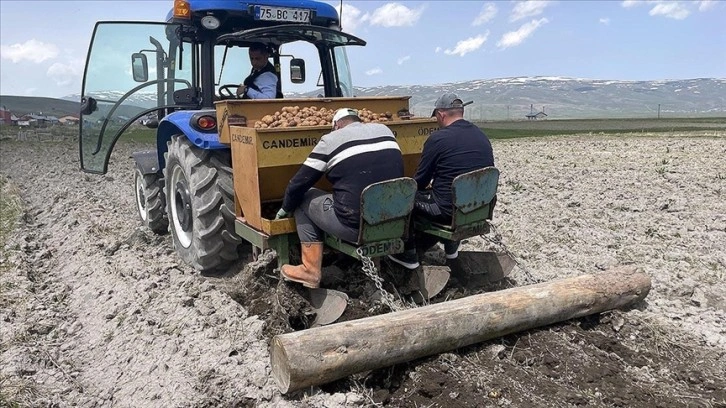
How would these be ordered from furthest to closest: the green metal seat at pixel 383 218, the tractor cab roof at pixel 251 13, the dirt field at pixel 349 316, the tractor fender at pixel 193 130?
the tractor cab roof at pixel 251 13, the tractor fender at pixel 193 130, the green metal seat at pixel 383 218, the dirt field at pixel 349 316

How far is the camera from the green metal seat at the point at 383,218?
13.1 ft

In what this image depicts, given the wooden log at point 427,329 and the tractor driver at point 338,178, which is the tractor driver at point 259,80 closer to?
the tractor driver at point 338,178

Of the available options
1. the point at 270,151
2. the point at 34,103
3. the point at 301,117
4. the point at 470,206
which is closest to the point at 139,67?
the point at 301,117

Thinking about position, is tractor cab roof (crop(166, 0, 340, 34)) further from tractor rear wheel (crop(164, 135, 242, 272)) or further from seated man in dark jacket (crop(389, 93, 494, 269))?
seated man in dark jacket (crop(389, 93, 494, 269))

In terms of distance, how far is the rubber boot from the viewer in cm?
426

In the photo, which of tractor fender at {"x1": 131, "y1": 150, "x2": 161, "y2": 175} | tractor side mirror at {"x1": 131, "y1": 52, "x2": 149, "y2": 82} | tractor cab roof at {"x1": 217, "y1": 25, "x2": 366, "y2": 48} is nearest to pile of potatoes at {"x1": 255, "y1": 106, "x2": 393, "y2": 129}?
tractor cab roof at {"x1": 217, "y1": 25, "x2": 366, "y2": 48}

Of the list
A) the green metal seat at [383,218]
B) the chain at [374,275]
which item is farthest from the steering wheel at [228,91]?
the chain at [374,275]

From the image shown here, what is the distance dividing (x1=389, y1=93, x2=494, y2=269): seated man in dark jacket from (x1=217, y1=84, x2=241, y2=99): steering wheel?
2.36m

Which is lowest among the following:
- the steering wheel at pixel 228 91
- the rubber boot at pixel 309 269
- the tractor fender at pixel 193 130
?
the rubber boot at pixel 309 269

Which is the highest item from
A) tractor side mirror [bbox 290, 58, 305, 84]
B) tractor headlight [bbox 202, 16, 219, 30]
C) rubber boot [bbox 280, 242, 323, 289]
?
tractor headlight [bbox 202, 16, 219, 30]

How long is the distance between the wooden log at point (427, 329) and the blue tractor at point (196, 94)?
197 cm

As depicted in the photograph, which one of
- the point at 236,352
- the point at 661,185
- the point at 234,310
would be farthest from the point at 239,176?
the point at 661,185

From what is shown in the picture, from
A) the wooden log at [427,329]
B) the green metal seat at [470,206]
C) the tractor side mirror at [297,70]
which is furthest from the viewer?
the tractor side mirror at [297,70]

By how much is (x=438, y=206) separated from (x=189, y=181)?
81.1 inches
